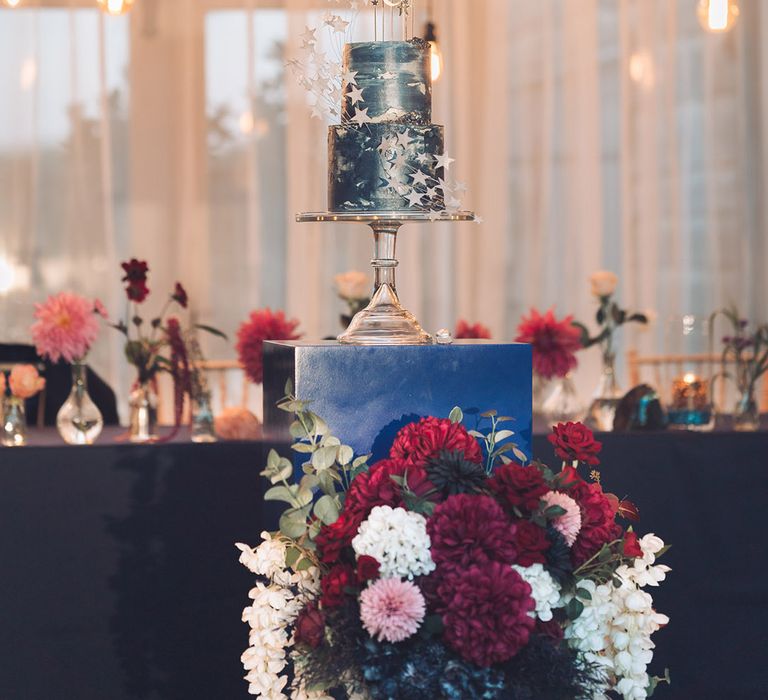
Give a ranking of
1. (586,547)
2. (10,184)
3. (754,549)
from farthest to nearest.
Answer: (10,184) < (754,549) < (586,547)

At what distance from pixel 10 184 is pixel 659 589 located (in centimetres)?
297

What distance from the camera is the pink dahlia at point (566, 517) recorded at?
4.20 ft

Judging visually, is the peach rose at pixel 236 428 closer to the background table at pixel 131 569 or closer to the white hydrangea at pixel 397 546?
the background table at pixel 131 569

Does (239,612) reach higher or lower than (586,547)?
lower

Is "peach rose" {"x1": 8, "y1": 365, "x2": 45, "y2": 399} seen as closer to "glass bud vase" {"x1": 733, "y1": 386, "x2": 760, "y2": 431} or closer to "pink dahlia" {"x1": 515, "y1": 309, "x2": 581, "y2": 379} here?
"pink dahlia" {"x1": 515, "y1": 309, "x2": 581, "y2": 379}

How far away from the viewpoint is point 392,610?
3.80 feet

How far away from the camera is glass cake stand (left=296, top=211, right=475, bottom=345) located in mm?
1544

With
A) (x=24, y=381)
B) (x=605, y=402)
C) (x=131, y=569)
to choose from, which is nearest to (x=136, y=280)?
(x=24, y=381)

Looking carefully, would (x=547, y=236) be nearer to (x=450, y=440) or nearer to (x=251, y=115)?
(x=251, y=115)

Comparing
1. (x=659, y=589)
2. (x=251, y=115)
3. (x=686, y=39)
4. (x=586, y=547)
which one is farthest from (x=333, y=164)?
(x=686, y=39)

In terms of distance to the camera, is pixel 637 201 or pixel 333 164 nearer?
pixel 333 164

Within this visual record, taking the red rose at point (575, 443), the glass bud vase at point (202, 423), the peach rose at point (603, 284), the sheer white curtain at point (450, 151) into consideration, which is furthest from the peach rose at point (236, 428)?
the sheer white curtain at point (450, 151)

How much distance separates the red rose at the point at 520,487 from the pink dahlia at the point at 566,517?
31mm

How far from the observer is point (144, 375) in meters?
2.40
